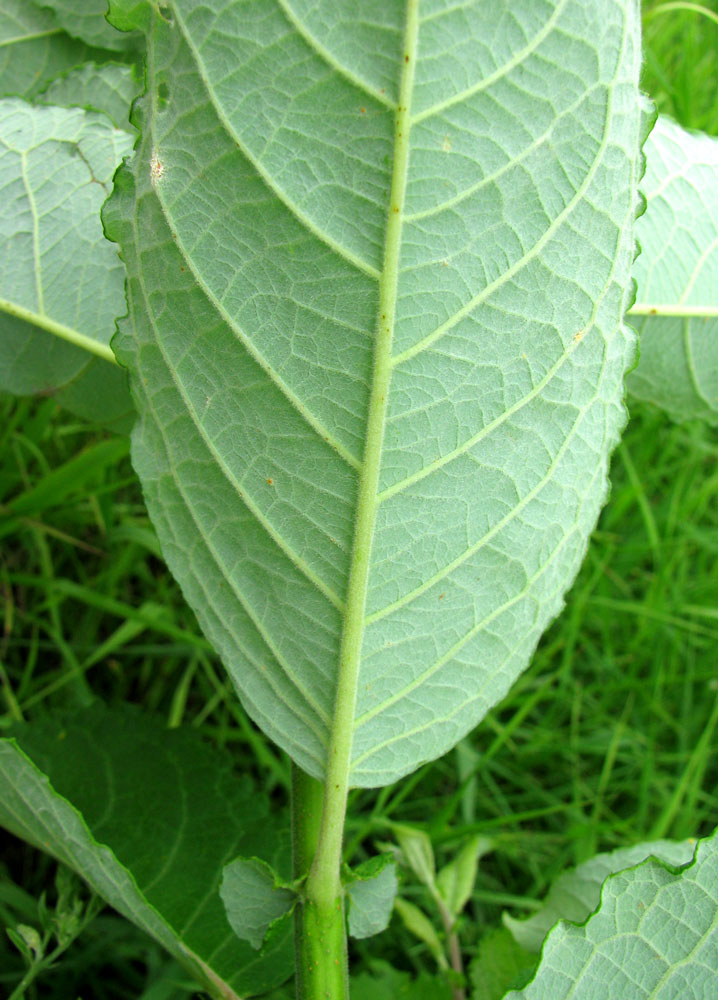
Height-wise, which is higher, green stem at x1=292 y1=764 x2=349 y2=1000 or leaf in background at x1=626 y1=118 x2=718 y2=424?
leaf in background at x1=626 y1=118 x2=718 y2=424

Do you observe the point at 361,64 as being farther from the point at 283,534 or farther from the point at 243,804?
the point at 243,804

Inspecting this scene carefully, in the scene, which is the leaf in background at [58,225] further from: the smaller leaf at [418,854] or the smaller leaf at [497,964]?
the smaller leaf at [497,964]

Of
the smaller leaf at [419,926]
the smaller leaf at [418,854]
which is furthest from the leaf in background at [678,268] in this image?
the smaller leaf at [419,926]

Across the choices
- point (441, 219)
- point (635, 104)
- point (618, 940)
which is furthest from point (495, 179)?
point (618, 940)

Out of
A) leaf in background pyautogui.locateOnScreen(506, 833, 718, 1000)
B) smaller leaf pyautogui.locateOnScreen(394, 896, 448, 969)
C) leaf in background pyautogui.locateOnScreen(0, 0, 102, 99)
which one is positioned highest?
leaf in background pyautogui.locateOnScreen(0, 0, 102, 99)

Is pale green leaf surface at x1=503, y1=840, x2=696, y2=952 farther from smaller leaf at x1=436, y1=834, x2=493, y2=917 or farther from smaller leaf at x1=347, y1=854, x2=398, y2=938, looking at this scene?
smaller leaf at x1=347, y1=854, x2=398, y2=938

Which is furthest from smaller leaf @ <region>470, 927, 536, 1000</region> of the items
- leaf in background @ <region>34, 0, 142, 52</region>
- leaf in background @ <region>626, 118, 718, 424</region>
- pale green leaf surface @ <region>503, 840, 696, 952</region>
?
leaf in background @ <region>34, 0, 142, 52</region>
